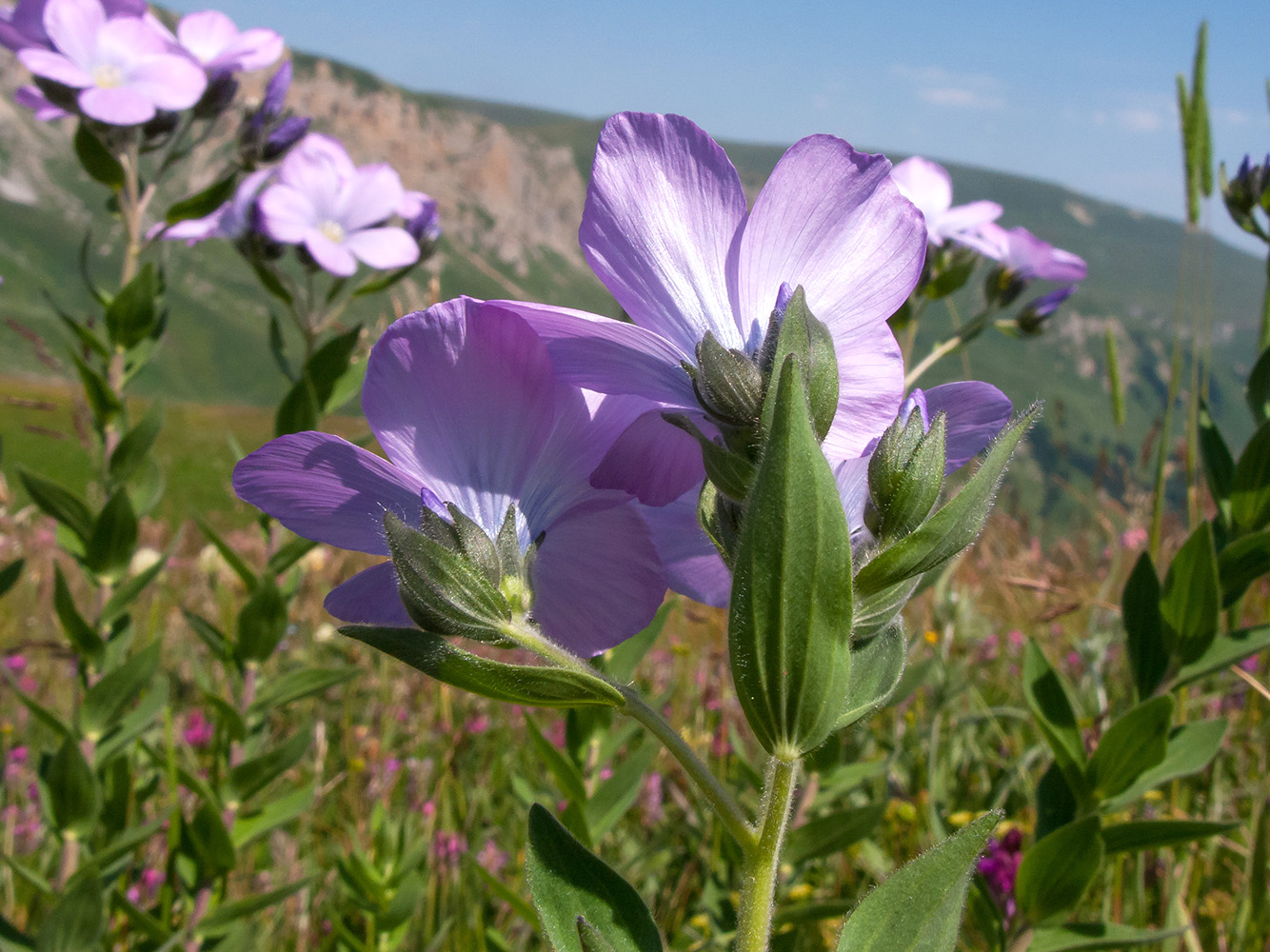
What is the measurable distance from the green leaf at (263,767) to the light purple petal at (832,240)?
1418mm

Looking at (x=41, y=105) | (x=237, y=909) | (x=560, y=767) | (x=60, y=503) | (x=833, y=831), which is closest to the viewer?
(x=560, y=767)

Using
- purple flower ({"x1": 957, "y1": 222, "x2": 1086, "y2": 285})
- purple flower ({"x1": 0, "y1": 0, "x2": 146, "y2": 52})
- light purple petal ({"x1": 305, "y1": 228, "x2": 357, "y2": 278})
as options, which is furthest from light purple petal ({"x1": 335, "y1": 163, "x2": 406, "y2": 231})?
purple flower ({"x1": 957, "y1": 222, "x2": 1086, "y2": 285})

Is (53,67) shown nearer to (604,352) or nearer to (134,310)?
(134,310)

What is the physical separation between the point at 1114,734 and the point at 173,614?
3.87 m

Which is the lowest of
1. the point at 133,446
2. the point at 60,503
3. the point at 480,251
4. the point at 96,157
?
the point at 480,251

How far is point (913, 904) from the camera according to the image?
548 mm

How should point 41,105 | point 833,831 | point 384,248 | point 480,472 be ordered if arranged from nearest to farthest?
1. point 480,472
2. point 833,831
3. point 41,105
4. point 384,248

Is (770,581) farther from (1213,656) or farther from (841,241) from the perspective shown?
(1213,656)

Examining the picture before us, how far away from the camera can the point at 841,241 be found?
0.55 metres

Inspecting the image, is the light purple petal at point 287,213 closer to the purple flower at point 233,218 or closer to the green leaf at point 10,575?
the purple flower at point 233,218

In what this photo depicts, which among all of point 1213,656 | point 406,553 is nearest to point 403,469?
point 406,553

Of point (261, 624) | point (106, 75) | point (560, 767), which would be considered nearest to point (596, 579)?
point (560, 767)

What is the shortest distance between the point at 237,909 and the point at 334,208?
1276mm

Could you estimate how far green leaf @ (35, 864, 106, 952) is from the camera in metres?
1.35
